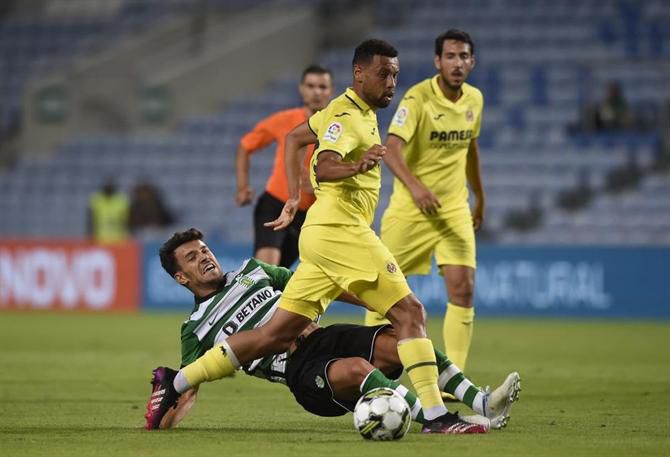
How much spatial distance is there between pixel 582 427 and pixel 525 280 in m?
10.6

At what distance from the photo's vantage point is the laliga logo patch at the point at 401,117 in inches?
341

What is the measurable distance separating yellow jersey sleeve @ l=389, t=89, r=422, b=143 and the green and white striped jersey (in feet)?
5.65

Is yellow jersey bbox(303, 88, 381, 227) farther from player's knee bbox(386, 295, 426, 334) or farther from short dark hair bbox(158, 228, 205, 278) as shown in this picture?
short dark hair bbox(158, 228, 205, 278)

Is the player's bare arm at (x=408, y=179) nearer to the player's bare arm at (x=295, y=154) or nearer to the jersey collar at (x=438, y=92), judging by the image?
the jersey collar at (x=438, y=92)

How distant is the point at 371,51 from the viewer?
6660mm

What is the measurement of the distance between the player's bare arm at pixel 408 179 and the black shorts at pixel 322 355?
45.7 inches

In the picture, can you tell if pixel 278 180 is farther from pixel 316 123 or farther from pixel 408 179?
pixel 316 123

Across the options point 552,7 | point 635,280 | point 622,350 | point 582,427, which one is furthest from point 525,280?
point 582,427

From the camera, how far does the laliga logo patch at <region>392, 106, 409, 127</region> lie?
866 cm

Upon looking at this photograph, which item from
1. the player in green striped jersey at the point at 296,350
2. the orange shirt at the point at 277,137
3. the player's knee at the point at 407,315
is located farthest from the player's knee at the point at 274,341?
the orange shirt at the point at 277,137

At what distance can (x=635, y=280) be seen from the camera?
1719cm

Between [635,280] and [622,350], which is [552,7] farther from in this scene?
[622,350]

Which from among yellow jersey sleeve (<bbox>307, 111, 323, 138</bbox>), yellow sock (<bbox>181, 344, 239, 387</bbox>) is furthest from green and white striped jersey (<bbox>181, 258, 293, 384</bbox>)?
yellow jersey sleeve (<bbox>307, 111, 323, 138</bbox>)

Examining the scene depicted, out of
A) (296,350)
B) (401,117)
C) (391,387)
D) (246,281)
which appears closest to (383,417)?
(391,387)
